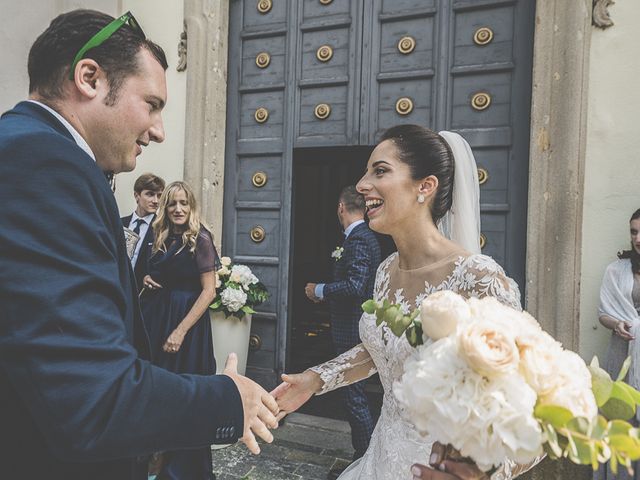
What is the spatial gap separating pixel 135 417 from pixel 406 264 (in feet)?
5.38

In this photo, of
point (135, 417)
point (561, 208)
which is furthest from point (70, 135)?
point (561, 208)

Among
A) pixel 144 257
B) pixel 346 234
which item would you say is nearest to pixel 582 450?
pixel 346 234

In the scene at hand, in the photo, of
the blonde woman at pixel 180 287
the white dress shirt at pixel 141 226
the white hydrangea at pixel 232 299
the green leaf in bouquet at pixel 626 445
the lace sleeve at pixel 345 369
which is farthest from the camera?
the white hydrangea at pixel 232 299

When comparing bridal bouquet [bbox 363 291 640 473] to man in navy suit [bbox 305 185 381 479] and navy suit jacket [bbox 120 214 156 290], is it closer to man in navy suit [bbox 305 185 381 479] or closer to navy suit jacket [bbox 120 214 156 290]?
man in navy suit [bbox 305 185 381 479]

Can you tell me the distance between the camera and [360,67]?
4895mm

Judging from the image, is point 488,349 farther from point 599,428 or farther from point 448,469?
point 448,469

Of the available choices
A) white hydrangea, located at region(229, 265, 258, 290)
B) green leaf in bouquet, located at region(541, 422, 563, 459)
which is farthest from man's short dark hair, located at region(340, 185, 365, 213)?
green leaf in bouquet, located at region(541, 422, 563, 459)

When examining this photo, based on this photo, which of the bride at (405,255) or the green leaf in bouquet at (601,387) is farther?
the bride at (405,255)

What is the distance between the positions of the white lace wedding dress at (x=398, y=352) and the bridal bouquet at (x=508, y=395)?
1.02 m

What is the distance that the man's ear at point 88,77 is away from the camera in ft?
4.34

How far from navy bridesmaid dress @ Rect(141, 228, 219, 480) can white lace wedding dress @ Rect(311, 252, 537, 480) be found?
1.91m

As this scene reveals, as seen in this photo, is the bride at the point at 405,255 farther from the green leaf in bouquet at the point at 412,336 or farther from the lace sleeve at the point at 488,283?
the green leaf in bouquet at the point at 412,336

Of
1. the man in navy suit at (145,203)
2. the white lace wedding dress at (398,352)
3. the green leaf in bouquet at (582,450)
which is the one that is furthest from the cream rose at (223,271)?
the green leaf in bouquet at (582,450)

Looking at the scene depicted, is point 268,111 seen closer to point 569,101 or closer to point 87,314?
point 569,101
